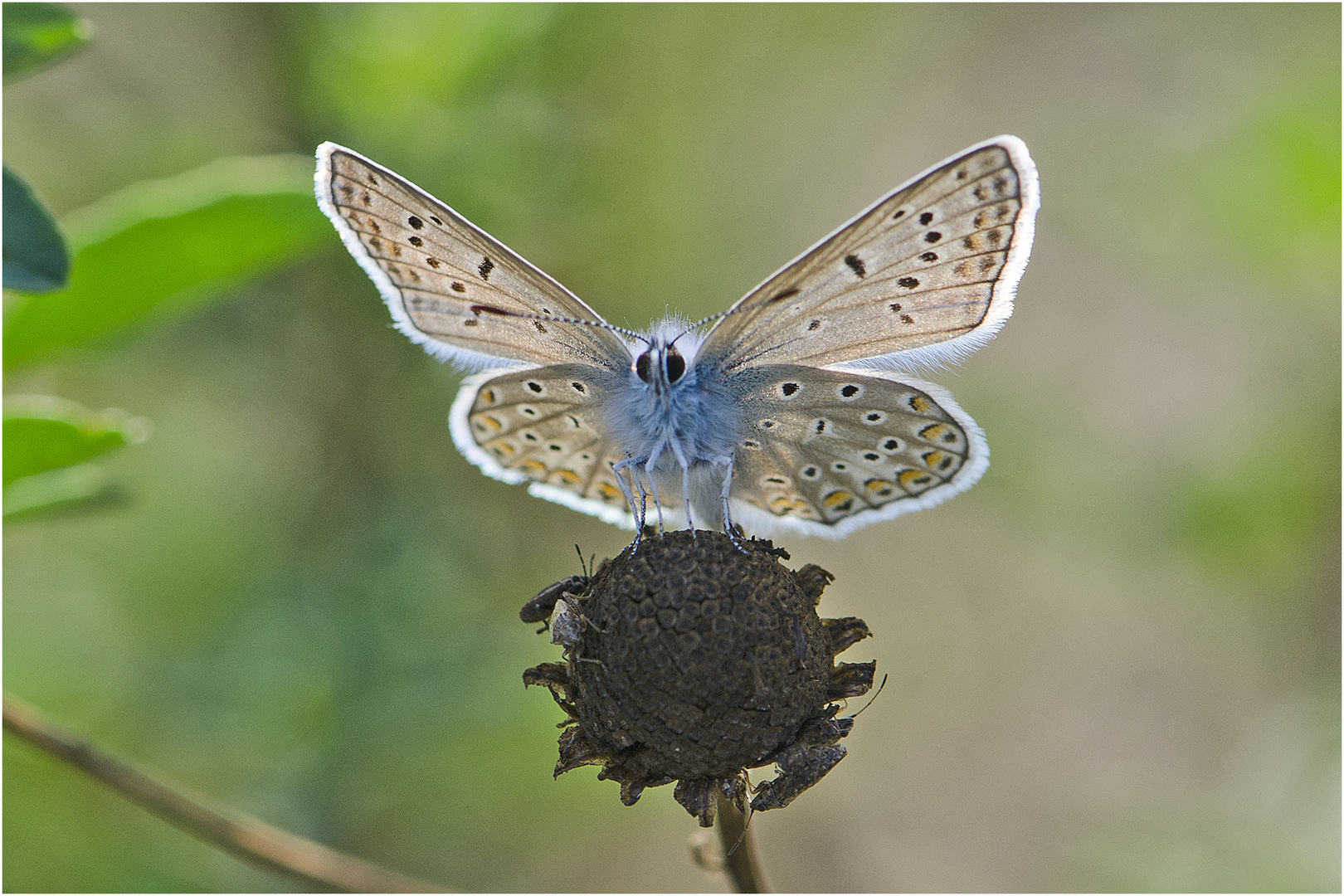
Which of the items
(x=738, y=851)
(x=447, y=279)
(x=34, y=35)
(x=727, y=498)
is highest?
(x=34, y=35)

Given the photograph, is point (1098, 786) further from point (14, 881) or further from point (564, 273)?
point (14, 881)

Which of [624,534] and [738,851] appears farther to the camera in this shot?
[624,534]

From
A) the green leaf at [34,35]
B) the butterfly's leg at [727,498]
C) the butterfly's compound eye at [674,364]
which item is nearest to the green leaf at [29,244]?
the green leaf at [34,35]

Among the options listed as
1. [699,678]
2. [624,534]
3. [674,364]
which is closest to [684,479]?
[674,364]

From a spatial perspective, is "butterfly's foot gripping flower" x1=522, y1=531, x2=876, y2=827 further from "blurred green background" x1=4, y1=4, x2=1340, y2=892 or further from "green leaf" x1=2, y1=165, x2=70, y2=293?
"blurred green background" x1=4, y1=4, x2=1340, y2=892

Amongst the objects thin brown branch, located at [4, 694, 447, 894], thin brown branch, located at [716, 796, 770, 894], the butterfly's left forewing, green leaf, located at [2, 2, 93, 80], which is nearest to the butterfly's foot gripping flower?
thin brown branch, located at [716, 796, 770, 894]

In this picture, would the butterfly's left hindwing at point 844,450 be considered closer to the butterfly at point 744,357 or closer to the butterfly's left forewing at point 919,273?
the butterfly at point 744,357

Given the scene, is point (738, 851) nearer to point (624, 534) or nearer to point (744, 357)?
point (744, 357)
